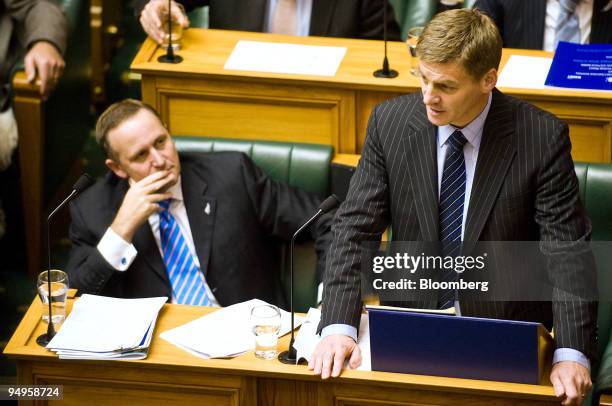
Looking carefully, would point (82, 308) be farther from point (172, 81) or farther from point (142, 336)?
point (172, 81)

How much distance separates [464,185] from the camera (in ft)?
9.15

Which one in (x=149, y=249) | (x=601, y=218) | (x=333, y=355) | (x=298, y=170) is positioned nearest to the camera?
(x=333, y=355)

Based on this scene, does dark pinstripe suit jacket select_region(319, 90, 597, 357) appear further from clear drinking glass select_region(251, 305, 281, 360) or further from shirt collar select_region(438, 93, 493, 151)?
clear drinking glass select_region(251, 305, 281, 360)

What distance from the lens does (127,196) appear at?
3.29 meters

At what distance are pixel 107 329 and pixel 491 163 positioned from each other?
3.33 feet

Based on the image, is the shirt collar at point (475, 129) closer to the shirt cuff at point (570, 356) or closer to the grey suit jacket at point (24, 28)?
the shirt cuff at point (570, 356)

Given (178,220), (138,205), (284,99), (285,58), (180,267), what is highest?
(285,58)

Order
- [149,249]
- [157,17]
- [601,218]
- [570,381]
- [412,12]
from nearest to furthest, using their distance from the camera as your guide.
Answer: [570,381] → [601,218] → [149,249] → [157,17] → [412,12]

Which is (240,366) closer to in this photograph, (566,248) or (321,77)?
(566,248)

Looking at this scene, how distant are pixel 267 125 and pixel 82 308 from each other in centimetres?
126

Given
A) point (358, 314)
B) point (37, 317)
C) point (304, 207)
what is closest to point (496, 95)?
A: point (358, 314)

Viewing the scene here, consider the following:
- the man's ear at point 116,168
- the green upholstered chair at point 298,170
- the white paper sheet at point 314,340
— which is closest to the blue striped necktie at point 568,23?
the green upholstered chair at point 298,170

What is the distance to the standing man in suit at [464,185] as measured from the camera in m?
2.58

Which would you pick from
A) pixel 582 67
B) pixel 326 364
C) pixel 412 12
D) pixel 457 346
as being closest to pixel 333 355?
pixel 326 364
